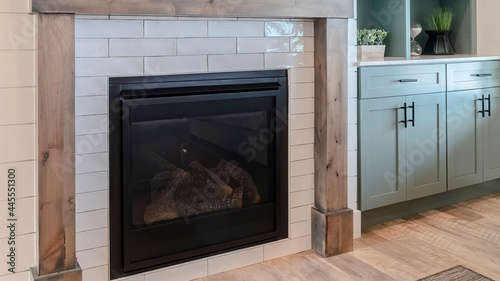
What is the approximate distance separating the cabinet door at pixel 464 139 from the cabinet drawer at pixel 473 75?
0.16 ft

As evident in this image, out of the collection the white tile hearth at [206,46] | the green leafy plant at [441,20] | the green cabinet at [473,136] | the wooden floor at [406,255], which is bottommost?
the wooden floor at [406,255]

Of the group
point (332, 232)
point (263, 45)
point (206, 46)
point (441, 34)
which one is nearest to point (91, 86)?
point (206, 46)

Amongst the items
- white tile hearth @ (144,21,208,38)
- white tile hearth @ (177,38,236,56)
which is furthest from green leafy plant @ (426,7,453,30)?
white tile hearth @ (144,21,208,38)

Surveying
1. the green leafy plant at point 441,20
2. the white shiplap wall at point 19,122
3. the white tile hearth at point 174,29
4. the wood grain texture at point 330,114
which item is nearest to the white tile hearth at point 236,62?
the white tile hearth at point 174,29

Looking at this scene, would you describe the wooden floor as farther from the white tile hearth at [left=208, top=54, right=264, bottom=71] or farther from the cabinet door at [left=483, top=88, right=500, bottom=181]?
the white tile hearth at [left=208, top=54, right=264, bottom=71]

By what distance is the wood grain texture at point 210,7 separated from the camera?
198 cm

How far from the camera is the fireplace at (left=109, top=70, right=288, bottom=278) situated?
2.29 meters

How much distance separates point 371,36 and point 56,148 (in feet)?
7.07

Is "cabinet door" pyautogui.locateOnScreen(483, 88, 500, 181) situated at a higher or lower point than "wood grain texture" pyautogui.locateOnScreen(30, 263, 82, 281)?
higher

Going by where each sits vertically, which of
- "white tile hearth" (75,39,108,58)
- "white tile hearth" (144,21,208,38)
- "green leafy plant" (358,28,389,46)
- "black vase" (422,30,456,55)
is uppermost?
"black vase" (422,30,456,55)

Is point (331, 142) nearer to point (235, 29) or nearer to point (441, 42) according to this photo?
point (235, 29)

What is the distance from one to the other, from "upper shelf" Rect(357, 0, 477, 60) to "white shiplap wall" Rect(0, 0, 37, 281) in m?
2.42

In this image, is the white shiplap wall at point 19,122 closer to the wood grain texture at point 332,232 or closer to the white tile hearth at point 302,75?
the white tile hearth at point 302,75

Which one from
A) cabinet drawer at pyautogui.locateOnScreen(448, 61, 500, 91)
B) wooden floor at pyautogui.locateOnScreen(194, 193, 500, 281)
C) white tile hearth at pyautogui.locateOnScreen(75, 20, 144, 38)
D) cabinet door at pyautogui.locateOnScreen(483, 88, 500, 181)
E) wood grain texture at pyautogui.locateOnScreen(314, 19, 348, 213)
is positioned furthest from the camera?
cabinet door at pyautogui.locateOnScreen(483, 88, 500, 181)
